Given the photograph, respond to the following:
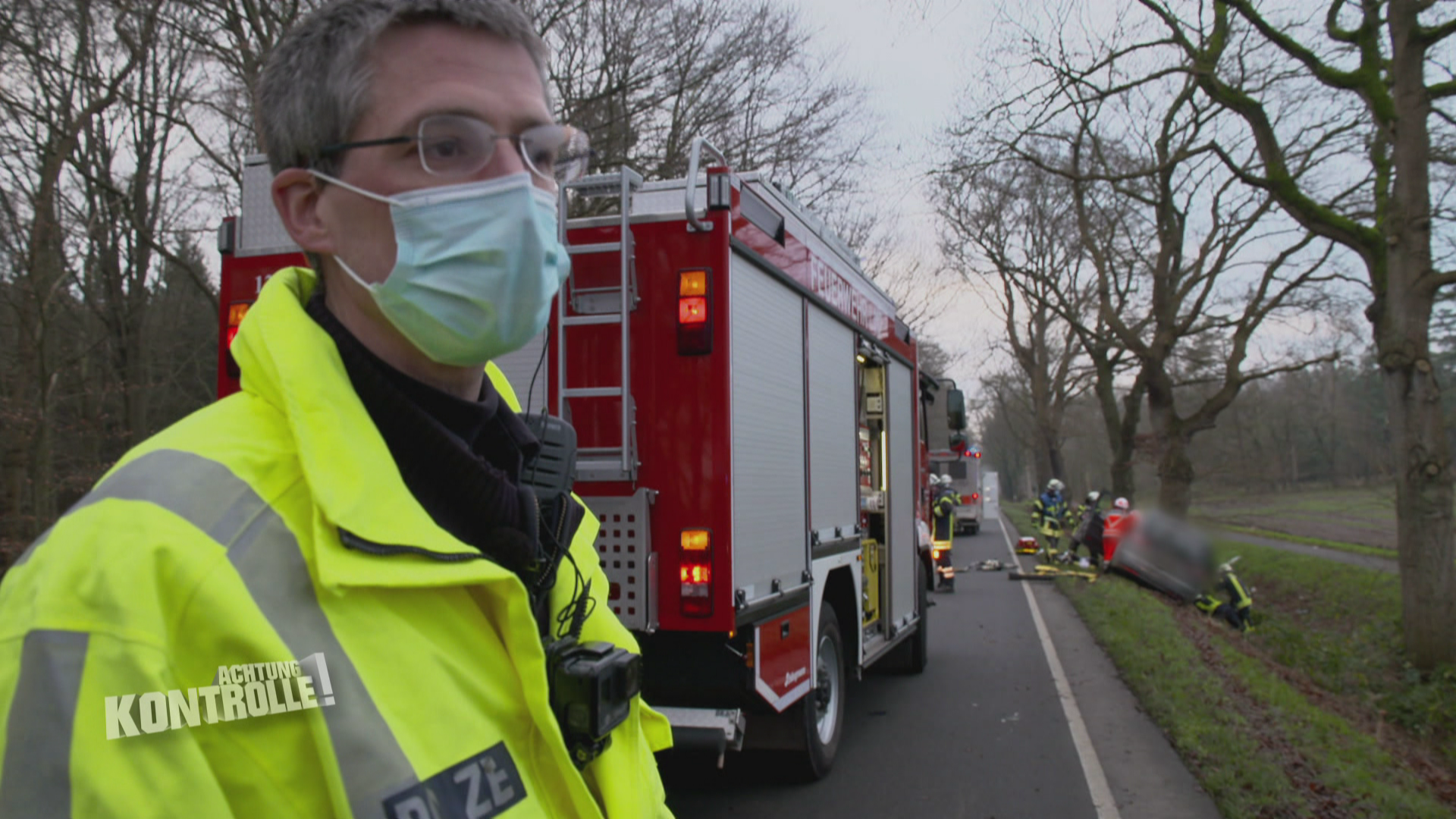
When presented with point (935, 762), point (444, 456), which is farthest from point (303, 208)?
point (935, 762)

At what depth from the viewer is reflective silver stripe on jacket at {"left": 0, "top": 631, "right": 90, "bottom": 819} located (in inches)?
34.8

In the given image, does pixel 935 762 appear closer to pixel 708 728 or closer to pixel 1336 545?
pixel 708 728

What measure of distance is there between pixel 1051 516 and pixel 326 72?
21813 mm

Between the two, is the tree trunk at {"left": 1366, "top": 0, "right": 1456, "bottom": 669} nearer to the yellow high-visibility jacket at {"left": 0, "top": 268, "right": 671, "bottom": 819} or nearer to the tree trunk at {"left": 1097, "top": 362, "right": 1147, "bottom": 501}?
the tree trunk at {"left": 1097, "top": 362, "right": 1147, "bottom": 501}

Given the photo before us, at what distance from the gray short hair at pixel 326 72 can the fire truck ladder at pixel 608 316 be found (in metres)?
3.23

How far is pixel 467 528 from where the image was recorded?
56.8 inches

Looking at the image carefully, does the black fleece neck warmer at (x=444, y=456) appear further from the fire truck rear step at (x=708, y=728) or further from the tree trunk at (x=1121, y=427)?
the tree trunk at (x=1121, y=427)

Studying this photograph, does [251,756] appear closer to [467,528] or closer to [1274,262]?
[467,528]

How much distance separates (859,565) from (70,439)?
39.4 feet

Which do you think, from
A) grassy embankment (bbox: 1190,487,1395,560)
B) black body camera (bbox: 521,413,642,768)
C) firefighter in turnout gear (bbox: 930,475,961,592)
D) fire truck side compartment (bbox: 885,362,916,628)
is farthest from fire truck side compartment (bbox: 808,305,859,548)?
firefighter in turnout gear (bbox: 930,475,961,592)

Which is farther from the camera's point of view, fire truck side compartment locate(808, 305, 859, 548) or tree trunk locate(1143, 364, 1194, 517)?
tree trunk locate(1143, 364, 1194, 517)

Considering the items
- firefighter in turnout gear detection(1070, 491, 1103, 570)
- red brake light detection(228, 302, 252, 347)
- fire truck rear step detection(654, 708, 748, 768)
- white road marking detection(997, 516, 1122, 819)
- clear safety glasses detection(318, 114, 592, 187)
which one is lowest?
white road marking detection(997, 516, 1122, 819)

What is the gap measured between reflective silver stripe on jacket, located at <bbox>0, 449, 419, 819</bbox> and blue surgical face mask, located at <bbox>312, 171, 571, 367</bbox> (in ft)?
1.39

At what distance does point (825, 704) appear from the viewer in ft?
21.4
